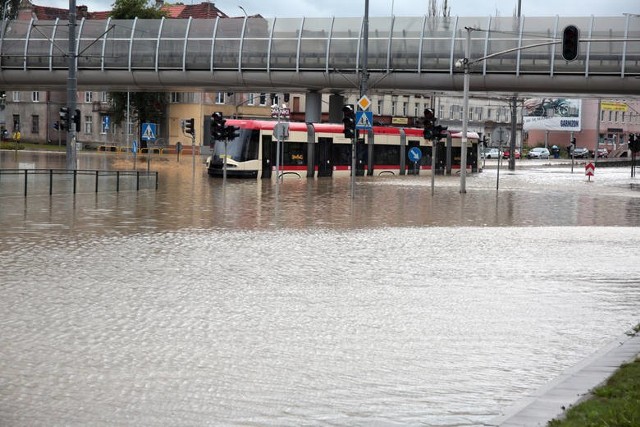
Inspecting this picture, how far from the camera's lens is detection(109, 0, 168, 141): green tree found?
10388cm

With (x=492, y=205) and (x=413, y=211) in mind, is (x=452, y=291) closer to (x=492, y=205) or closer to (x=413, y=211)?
(x=413, y=211)

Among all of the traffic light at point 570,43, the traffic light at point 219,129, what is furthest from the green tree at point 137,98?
the traffic light at point 570,43

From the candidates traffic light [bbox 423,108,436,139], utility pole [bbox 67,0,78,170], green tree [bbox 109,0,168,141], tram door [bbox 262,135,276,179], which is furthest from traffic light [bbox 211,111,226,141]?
green tree [bbox 109,0,168,141]

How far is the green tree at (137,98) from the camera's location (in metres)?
104

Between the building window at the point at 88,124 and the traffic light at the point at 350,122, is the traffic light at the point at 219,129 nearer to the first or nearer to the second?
the traffic light at the point at 350,122

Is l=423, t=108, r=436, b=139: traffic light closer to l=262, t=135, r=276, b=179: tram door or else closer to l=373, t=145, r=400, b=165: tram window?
l=262, t=135, r=276, b=179: tram door

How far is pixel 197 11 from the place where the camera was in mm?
120875

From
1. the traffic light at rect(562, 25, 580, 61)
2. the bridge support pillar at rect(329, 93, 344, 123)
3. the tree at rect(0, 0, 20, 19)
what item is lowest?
the bridge support pillar at rect(329, 93, 344, 123)

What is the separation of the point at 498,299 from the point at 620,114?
153160 mm

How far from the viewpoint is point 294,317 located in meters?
12.0

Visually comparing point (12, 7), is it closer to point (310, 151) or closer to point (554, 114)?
point (310, 151)

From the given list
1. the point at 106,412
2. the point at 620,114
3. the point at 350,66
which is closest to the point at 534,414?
the point at 106,412

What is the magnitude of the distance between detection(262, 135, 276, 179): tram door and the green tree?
1951 inches

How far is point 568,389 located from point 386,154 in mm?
60424
